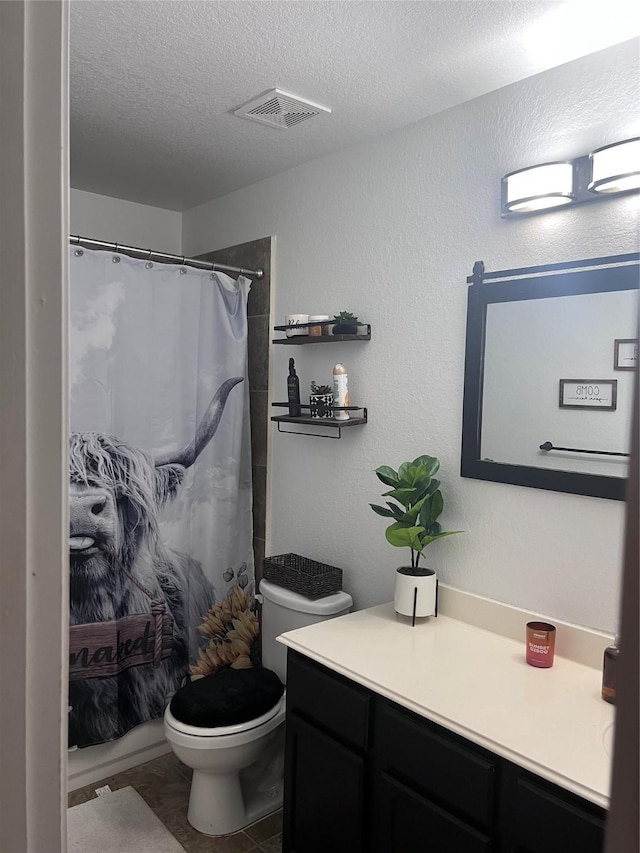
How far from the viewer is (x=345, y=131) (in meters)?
2.39

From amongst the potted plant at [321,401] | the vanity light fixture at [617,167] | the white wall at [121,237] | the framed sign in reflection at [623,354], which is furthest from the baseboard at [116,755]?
the vanity light fixture at [617,167]

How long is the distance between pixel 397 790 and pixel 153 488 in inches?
59.1

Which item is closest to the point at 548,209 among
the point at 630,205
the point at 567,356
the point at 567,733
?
the point at 630,205

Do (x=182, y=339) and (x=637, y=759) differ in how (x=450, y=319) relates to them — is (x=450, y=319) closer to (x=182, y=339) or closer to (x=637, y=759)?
(x=182, y=339)

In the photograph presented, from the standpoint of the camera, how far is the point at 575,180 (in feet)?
6.07

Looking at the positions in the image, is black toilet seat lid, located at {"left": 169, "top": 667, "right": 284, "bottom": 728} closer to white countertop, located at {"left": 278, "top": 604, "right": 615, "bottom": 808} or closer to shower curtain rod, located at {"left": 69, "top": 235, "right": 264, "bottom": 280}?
white countertop, located at {"left": 278, "top": 604, "right": 615, "bottom": 808}

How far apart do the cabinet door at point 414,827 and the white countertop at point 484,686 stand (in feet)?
0.72

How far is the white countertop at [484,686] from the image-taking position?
1411 millimetres

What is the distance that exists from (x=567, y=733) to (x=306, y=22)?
1803 millimetres

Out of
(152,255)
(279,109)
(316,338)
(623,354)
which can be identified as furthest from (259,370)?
(623,354)

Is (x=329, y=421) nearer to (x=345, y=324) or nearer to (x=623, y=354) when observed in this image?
(x=345, y=324)

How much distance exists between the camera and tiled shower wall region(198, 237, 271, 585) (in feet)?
9.83

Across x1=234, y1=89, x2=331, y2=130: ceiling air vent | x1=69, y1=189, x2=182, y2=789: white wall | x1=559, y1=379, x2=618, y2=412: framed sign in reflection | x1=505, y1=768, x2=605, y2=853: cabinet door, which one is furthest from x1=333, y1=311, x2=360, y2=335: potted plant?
x1=505, y1=768, x2=605, y2=853: cabinet door

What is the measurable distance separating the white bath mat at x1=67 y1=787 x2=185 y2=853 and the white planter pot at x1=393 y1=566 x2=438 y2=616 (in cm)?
114
